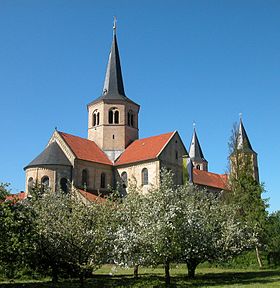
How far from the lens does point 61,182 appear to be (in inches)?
1889

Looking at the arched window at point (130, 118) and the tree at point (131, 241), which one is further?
the arched window at point (130, 118)

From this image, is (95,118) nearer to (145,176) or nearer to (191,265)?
(145,176)

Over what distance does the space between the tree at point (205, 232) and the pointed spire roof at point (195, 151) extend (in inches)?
2318

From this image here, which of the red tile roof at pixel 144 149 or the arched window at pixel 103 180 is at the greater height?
the red tile roof at pixel 144 149

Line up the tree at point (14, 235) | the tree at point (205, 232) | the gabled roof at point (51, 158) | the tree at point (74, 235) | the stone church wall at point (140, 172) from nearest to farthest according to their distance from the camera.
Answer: the tree at point (14, 235), the tree at point (74, 235), the tree at point (205, 232), the gabled roof at point (51, 158), the stone church wall at point (140, 172)

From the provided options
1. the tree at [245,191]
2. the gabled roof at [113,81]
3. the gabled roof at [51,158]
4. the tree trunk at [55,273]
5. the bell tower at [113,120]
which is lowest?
the tree trunk at [55,273]

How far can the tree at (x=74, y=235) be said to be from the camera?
64.4 feet

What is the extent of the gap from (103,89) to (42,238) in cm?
4076

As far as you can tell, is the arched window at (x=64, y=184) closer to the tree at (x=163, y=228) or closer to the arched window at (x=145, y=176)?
the arched window at (x=145, y=176)

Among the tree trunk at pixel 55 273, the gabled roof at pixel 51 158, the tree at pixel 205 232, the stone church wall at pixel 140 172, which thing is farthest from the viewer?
the stone church wall at pixel 140 172

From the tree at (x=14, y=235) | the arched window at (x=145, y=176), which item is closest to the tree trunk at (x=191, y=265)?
the tree at (x=14, y=235)

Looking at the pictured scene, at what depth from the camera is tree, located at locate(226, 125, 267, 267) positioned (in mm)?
39397

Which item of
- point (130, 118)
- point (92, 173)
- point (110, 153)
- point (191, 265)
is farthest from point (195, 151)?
point (191, 265)

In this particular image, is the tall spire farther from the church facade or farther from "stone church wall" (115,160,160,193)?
"stone church wall" (115,160,160,193)
